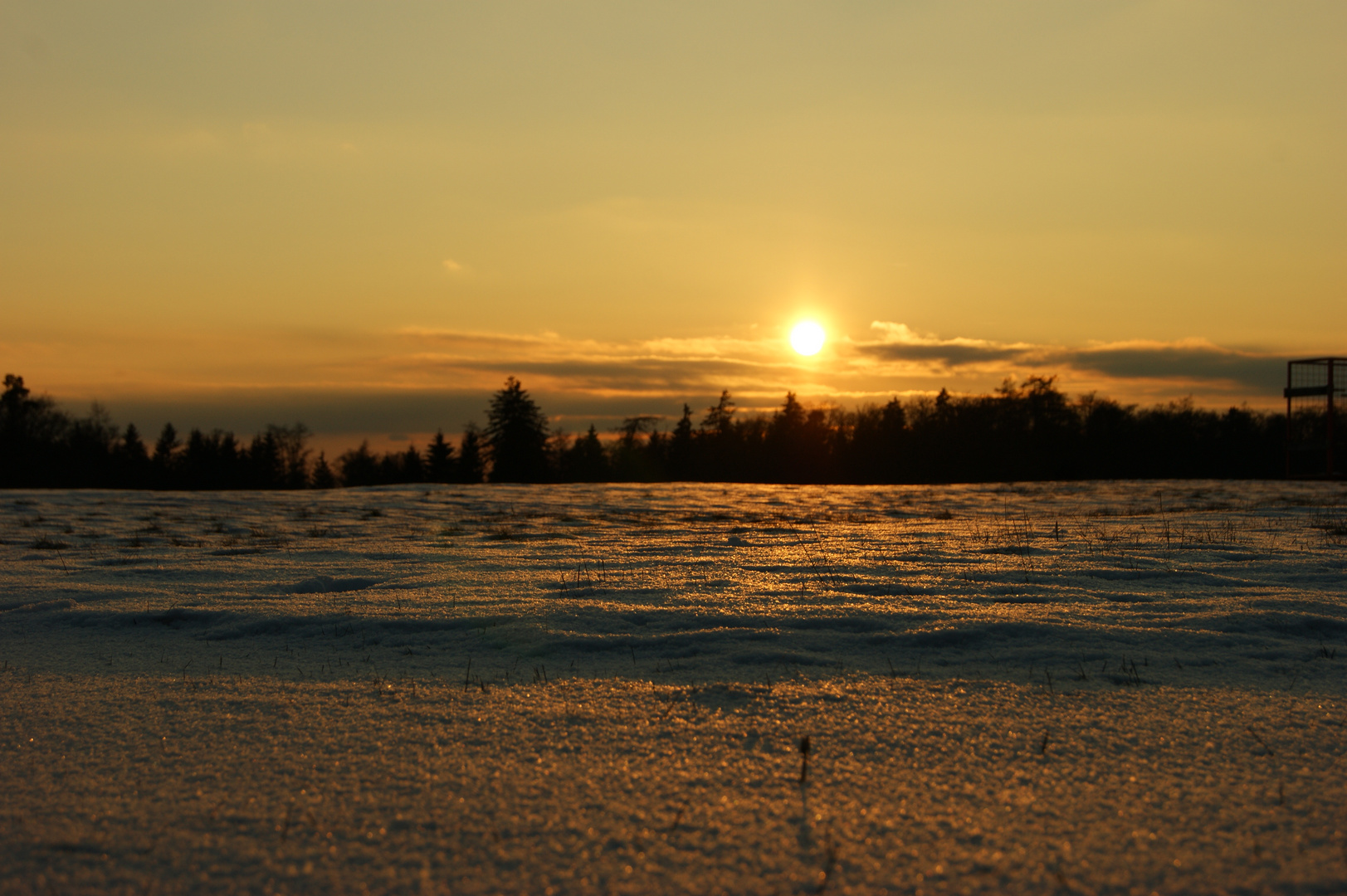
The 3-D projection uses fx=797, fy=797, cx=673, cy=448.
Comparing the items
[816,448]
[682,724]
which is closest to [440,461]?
[816,448]

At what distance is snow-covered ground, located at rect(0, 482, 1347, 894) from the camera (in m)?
2.19

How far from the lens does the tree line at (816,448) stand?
51.6 meters

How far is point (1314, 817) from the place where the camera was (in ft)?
7.79

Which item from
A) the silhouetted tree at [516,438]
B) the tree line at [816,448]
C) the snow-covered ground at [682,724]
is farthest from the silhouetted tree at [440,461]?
the snow-covered ground at [682,724]

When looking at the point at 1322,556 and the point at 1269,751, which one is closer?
the point at 1269,751

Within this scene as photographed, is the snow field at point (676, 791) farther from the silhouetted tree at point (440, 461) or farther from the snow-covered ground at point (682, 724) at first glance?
the silhouetted tree at point (440, 461)

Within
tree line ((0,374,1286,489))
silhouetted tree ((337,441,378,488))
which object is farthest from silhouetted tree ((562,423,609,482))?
silhouetted tree ((337,441,378,488))

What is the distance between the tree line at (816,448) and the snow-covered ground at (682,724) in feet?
148

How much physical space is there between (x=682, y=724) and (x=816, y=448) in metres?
54.1

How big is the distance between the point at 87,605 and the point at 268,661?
2269 mm

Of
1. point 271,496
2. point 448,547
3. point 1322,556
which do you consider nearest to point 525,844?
point 448,547

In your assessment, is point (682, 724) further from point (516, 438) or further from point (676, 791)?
point (516, 438)

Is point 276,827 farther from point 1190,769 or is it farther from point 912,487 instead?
point 912,487

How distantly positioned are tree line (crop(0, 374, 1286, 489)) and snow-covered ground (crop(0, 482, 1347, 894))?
148 ft
